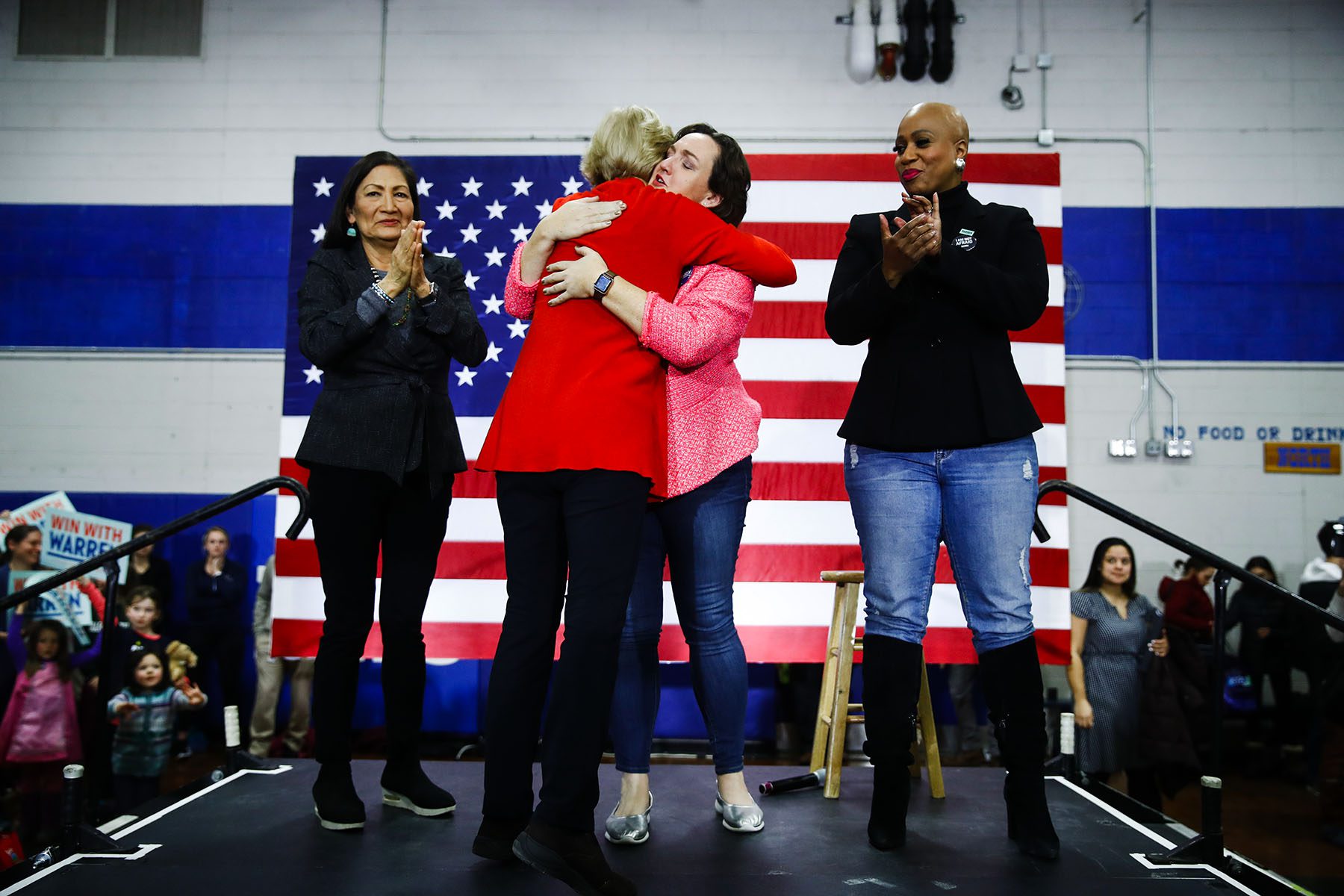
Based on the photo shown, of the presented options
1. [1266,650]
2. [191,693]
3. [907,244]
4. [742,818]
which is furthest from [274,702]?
[1266,650]

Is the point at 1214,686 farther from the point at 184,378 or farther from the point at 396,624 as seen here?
the point at 184,378

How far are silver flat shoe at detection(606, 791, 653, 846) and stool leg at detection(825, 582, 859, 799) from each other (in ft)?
2.05

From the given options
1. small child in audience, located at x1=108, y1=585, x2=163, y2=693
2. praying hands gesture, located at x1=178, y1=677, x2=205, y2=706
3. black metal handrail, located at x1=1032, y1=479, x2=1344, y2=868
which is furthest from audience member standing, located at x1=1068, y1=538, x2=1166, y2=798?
small child in audience, located at x1=108, y1=585, x2=163, y2=693

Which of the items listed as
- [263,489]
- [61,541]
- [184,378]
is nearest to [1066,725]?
[263,489]

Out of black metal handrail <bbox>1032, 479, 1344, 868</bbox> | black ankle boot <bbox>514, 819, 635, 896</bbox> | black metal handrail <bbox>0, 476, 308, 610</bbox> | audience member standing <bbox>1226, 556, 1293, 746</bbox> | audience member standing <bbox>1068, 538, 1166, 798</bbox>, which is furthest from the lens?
audience member standing <bbox>1226, 556, 1293, 746</bbox>

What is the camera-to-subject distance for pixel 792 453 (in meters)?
3.44

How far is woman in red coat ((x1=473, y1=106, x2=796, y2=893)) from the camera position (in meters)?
1.45

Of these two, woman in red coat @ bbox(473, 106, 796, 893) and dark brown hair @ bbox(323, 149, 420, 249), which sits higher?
dark brown hair @ bbox(323, 149, 420, 249)

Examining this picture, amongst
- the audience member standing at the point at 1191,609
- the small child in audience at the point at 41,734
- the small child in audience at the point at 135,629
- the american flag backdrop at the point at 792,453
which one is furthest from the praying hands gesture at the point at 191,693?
the audience member standing at the point at 1191,609

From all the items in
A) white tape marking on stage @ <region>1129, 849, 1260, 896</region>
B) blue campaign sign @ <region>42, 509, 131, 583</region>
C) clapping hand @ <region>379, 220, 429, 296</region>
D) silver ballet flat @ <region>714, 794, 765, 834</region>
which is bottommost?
white tape marking on stage @ <region>1129, 849, 1260, 896</region>

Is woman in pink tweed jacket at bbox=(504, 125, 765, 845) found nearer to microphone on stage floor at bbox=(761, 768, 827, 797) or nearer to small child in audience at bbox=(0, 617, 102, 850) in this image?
microphone on stage floor at bbox=(761, 768, 827, 797)

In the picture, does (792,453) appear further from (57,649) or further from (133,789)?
(57,649)

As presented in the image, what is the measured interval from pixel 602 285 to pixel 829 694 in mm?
1612

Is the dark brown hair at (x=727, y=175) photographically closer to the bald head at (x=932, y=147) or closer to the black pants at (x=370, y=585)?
the bald head at (x=932, y=147)
